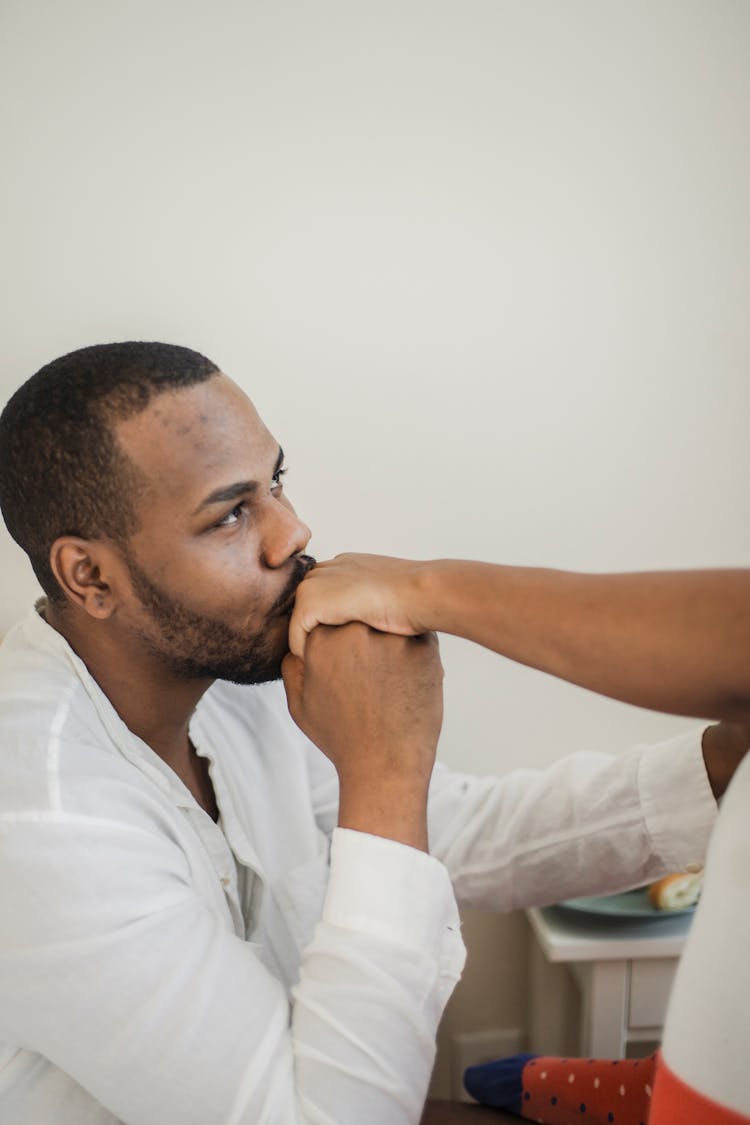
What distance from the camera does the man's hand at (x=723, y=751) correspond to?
1.11m

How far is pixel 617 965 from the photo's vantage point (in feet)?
5.26

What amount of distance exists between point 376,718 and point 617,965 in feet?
2.79

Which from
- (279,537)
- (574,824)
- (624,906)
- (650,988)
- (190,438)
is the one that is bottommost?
(650,988)

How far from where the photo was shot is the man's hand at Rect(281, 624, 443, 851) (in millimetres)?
993

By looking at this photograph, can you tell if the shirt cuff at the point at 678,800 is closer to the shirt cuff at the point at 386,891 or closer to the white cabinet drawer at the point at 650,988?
the shirt cuff at the point at 386,891

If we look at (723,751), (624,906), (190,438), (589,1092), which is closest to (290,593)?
(190,438)

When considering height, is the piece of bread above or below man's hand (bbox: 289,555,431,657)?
below

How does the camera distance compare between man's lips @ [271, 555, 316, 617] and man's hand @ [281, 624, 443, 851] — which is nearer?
man's hand @ [281, 624, 443, 851]

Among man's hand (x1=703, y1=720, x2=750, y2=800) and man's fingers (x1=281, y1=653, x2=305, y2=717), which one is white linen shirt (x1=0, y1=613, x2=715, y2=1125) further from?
man's fingers (x1=281, y1=653, x2=305, y2=717)

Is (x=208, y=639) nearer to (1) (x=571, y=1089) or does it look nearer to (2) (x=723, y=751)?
(2) (x=723, y=751)

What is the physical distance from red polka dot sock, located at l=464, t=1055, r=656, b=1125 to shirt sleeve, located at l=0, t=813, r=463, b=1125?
1.52ft

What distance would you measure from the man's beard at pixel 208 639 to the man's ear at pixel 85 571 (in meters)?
0.04

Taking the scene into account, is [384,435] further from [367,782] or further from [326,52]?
[367,782]

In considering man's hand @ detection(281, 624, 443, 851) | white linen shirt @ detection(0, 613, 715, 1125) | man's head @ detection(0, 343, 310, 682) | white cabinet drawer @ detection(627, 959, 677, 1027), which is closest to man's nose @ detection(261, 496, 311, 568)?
man's head @ detection(0, 343, 310, 682)
